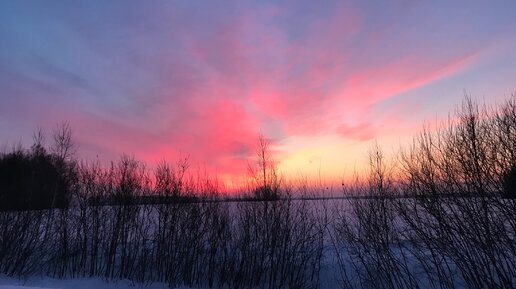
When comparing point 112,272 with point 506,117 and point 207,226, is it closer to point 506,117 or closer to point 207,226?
point 207,226

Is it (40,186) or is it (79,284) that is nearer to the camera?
(79,284)

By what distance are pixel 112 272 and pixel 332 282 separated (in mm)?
7908

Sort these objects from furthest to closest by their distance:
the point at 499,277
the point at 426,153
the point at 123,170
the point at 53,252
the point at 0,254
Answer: the point at 123,170 < the point at 53,252 < the point at 0,254 < the point at 426,153 < the point at 499,277

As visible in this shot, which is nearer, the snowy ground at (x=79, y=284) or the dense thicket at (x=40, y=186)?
the snowy ground at (x=79, y=284)

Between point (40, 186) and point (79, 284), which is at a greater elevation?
point (40, 186)

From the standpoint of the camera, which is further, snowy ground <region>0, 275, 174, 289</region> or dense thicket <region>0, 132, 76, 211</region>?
dense thicket <region>0, 132, 76, 211</region>

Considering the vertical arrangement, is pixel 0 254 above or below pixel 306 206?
below

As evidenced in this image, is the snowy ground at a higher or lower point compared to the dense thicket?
lower

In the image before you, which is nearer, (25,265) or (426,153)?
(426,153)

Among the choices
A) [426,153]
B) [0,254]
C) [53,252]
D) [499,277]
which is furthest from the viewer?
[53,252]

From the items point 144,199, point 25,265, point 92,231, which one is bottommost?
point 25,265

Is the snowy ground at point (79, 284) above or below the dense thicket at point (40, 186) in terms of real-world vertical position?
below

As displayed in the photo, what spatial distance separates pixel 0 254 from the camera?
13.6 m

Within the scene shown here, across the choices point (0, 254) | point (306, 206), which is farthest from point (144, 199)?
point (306, 206)
